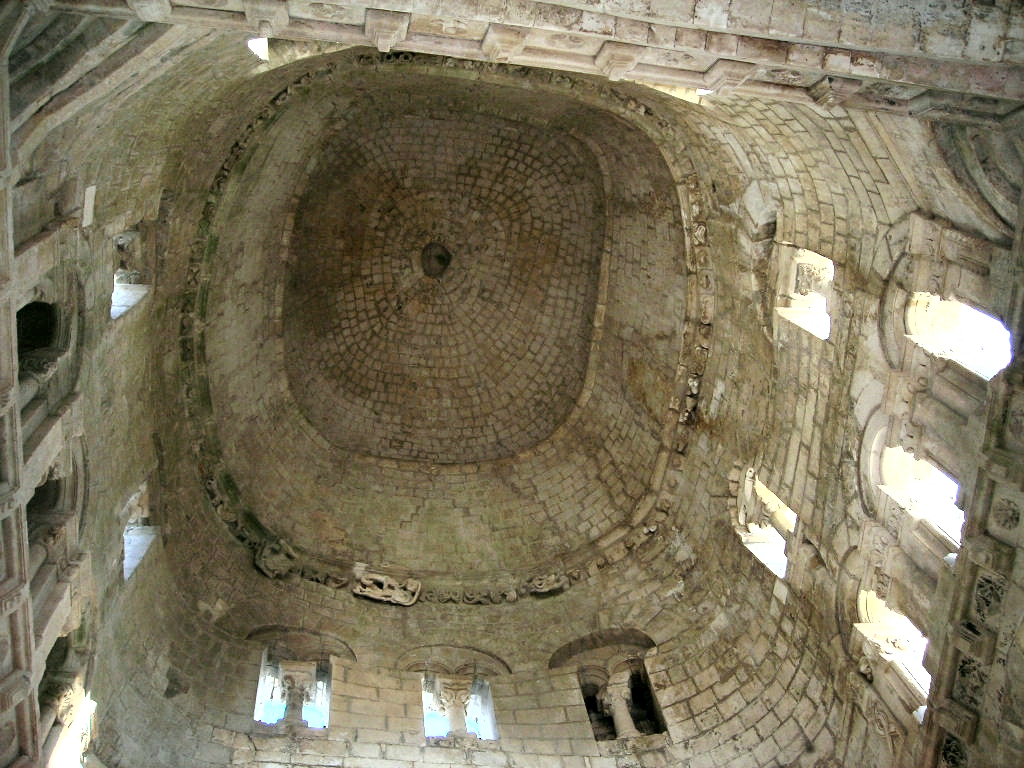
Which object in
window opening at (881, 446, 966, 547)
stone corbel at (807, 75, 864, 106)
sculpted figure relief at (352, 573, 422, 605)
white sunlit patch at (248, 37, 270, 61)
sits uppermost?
white sunlit patch at (248, 37, 270, 61)

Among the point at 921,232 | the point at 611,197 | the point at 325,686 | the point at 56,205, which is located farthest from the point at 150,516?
the point at 921,232

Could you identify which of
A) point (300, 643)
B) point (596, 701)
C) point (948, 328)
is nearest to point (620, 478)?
point (596, 701)

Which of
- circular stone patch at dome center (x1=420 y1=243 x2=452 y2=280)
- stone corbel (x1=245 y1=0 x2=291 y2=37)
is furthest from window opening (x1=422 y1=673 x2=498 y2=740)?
stone corbel (x1=245 y1=0 x2=291 y2=37)

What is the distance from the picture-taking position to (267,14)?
24.0 feet

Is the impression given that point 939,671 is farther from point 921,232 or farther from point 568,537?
point 568,537

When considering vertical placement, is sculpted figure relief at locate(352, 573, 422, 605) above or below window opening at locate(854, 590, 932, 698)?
above

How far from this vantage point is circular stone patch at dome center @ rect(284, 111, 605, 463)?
52.0 feet

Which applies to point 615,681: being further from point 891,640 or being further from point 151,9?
point 151,9

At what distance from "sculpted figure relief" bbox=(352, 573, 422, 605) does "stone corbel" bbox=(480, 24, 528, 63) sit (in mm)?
8220

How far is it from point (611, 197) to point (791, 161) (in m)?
4.91

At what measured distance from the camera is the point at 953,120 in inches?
317

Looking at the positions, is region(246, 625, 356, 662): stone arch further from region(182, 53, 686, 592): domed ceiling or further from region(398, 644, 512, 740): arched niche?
region(182, 53, 686, 592): domed ceiling

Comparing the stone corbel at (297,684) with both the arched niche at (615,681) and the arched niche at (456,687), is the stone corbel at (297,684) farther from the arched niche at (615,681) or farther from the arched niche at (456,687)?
the arched niche at (615,681)

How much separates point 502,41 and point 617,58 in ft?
2.83
